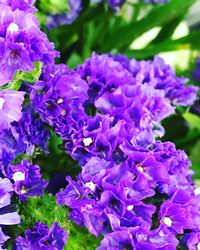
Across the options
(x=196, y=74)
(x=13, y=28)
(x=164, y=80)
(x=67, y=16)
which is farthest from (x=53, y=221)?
(x=196, y=74)

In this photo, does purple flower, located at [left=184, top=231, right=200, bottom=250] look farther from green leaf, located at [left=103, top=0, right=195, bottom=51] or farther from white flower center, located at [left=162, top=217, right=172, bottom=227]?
green leaf, located at [left=103, top=0, right=195, bottom=51]

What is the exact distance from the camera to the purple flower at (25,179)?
0.80 m

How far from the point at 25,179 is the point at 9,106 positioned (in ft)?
0.34

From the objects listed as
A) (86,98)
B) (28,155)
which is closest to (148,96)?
(86,98)

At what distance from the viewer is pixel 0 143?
2.67 feet

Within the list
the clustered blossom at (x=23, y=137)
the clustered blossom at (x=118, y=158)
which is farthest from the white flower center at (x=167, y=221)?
the clustered blossom at (x=23, y=137)

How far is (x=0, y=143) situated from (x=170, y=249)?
0.87 ft

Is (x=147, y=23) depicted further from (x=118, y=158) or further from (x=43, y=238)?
(x=43, y=238)

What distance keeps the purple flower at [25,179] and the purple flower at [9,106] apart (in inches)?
2.6

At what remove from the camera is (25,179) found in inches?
31.9

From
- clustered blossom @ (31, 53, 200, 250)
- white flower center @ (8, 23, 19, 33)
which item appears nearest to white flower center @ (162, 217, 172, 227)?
clustered blossom @ (31, 53, 200, 250)

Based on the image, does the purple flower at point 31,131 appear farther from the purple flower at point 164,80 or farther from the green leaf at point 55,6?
the green leaf at point 55,6

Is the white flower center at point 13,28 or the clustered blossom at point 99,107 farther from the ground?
the white flower center at point 13,28

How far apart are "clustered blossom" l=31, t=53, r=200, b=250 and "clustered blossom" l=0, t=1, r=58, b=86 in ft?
0.35
